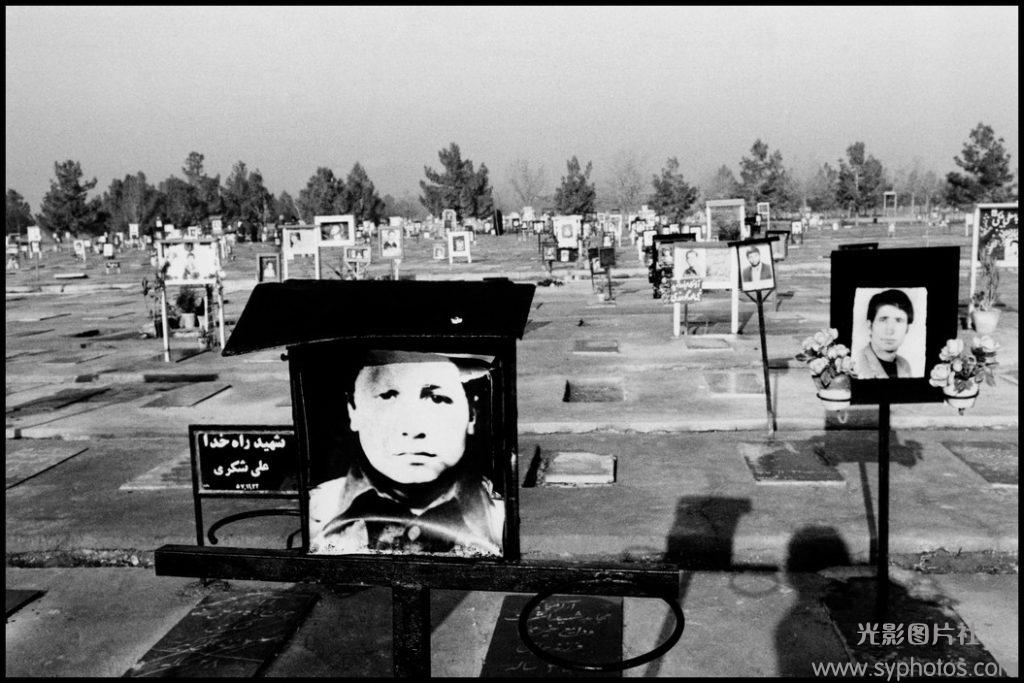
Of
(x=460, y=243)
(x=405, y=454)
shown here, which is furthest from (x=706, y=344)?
(x=460, y=243)

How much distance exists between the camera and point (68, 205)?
7819 centimetres

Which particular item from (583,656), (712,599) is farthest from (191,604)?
(712,599)

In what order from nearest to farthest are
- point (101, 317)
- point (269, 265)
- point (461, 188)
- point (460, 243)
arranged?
point (269, 265) < point (101, 317) < point (460, 243) < point (461, 188)

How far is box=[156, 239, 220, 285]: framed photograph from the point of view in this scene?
632 inches

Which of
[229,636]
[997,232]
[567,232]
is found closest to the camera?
→ [229,636]

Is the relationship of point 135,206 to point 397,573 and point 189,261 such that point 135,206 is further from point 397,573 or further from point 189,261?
point 397,573

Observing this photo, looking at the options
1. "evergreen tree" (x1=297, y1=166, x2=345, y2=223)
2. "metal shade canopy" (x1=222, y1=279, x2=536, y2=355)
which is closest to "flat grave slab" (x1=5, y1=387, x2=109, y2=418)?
"metal shade canopy" (x1=222, y1=279, x2=536, y2=355)

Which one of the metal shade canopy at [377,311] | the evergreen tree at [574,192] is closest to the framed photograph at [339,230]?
the metal shade canopy at [377,311]

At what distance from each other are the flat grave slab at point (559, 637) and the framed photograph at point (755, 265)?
17.6 feet

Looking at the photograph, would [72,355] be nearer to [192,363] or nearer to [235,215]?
[192,363]

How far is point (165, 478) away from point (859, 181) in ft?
296

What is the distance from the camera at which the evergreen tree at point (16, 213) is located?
8700cm

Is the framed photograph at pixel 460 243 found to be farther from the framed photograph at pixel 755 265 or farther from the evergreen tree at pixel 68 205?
the evergreen tree at pixel 68 205

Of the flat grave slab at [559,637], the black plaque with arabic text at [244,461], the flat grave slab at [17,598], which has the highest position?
the black plaque with arabic text at [244,461]
